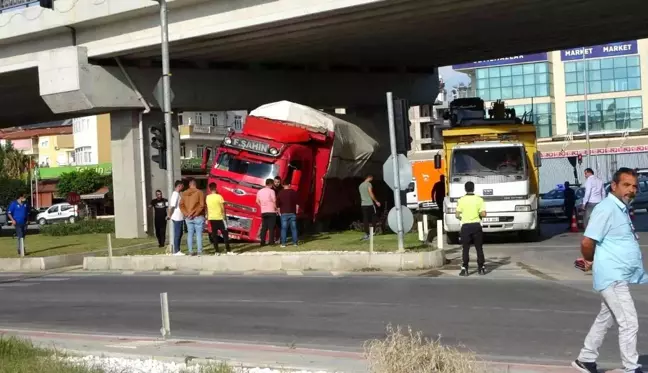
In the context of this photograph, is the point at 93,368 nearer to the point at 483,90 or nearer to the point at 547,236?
the point at 547,236

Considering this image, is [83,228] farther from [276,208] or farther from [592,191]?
[592,191]

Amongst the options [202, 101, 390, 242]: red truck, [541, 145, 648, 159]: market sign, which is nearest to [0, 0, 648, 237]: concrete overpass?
[202, 101, 390, 242]: red truck

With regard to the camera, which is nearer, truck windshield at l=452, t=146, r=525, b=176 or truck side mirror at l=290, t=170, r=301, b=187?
truck windshield at l=452, t=146, r=525, b=176

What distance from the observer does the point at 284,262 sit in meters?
20.1

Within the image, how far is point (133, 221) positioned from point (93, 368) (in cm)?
2330

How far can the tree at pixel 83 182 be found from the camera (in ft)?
267

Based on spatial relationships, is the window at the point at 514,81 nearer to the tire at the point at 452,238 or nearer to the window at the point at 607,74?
the window at the point at 607,74

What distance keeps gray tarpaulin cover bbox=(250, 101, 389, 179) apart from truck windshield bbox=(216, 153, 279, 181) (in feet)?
6.38

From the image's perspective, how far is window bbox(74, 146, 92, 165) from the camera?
92.2m

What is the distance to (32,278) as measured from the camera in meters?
21.6

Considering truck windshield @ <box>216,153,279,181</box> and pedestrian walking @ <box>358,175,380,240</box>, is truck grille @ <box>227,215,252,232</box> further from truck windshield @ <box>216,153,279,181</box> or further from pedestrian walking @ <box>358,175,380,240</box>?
pedestrian walking @ <box>358,175,380,240</box>

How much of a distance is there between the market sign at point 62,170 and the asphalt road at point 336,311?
6651 centimetres

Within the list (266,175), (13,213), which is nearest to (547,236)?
(266,175)

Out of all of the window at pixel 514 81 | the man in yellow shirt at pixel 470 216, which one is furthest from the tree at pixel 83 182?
the man in yellow shirt at pixel 470 216
